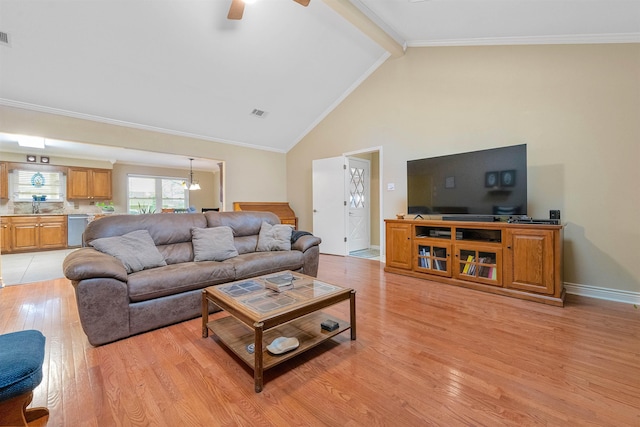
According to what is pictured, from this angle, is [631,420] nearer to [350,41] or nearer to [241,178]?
[350,41]

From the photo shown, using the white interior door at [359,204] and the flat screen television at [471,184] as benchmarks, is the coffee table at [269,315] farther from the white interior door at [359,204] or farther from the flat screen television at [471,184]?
the white interior door at [359,204]

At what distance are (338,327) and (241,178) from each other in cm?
471

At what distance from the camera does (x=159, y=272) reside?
2303 mm

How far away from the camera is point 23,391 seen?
39.0 inches

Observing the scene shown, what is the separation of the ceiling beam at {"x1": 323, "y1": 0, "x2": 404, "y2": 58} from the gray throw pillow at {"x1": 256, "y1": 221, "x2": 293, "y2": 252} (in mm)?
2715

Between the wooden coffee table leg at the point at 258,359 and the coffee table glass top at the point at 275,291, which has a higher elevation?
the coffee table glass top at the point at 275,291

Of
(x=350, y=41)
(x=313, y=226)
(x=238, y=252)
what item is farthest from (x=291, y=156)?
(x=238, y=252)

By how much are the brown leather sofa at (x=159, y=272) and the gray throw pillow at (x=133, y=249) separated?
84mm

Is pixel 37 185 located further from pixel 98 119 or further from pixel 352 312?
pixel 352 312

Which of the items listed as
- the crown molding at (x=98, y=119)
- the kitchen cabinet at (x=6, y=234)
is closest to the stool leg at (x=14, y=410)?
the crown molding at (x=98, y=119)

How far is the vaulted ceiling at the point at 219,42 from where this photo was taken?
272 cm

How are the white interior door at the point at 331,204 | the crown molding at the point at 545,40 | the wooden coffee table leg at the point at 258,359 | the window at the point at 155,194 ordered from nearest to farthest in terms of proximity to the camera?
1. the wooden coffee table leg at the point at 258,359
2. the crown molding at the point at 545,40
3. the white interior door at the point at 331,204
4. the window at the point at 155,194

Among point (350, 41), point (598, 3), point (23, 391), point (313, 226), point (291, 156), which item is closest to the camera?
point (23, 391)

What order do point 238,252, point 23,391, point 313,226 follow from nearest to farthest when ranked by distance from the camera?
point 23,391
point 238,252
point 313,226
